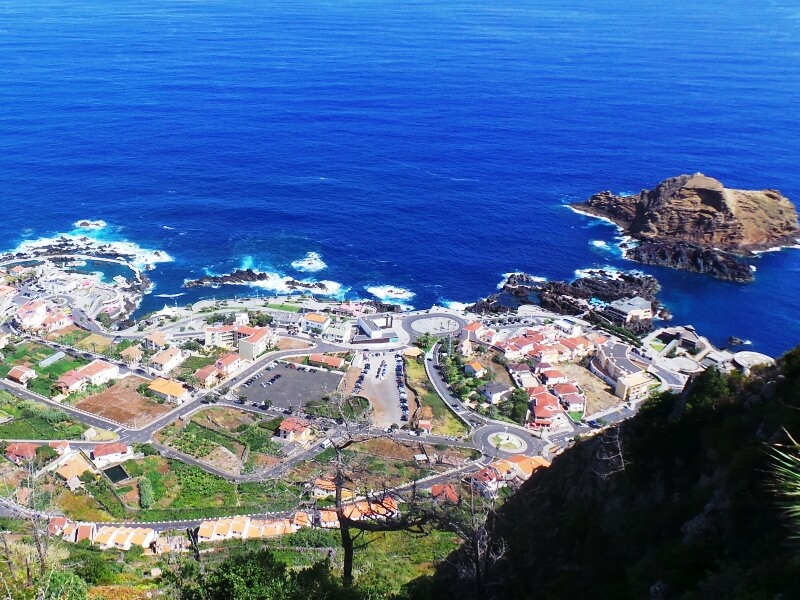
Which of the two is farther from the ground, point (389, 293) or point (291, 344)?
point (389, 293)

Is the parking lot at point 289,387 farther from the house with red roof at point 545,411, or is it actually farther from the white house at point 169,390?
the house with red roof at point 545,411

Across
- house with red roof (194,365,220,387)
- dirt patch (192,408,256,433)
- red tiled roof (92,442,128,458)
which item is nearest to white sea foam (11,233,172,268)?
house with red roof (194,365,220,387)

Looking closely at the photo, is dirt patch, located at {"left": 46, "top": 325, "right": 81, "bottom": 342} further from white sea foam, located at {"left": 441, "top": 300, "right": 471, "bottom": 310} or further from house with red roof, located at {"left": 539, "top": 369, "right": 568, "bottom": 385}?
house with red roof, located at {"left": 539, "top": 369, "right": 568, "bottom": 385}

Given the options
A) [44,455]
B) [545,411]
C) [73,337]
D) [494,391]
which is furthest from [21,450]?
[545,411]

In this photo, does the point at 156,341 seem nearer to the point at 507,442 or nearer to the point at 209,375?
the point at 209,375

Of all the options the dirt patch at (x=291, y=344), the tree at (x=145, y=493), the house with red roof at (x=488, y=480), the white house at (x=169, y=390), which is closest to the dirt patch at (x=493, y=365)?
the house with red roof at (x=488, y=480)
